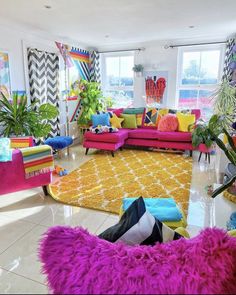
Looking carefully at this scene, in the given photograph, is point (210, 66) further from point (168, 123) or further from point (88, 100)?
point (88, 100)

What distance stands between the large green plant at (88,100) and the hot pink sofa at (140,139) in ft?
2.84

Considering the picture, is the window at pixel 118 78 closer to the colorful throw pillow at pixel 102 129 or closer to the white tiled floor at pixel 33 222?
the colorful throw pillow at pixel 102 129

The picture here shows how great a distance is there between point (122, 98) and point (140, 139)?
167 cm

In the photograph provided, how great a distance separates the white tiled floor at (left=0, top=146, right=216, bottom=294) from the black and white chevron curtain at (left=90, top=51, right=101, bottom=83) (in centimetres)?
384

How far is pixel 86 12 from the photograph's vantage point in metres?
3.21

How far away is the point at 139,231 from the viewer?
896 mm

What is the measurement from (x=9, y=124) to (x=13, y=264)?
2203mm

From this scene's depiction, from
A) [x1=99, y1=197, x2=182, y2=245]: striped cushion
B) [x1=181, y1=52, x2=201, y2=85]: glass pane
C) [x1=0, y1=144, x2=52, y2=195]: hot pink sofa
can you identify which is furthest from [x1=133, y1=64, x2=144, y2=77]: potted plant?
[x1=99, y1=197, x2=182, y2=245]: striped cushion

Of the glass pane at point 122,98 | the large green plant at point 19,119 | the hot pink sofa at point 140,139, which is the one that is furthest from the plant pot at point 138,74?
the large green plant at point 19,119

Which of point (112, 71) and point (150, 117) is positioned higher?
point (112, 71)

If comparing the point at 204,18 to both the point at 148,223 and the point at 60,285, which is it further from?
the point at 60,285

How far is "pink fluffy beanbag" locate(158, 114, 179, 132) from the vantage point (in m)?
4.90

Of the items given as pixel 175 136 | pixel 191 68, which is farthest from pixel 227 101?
pixel 191 68

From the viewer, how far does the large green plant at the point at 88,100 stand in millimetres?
5531
